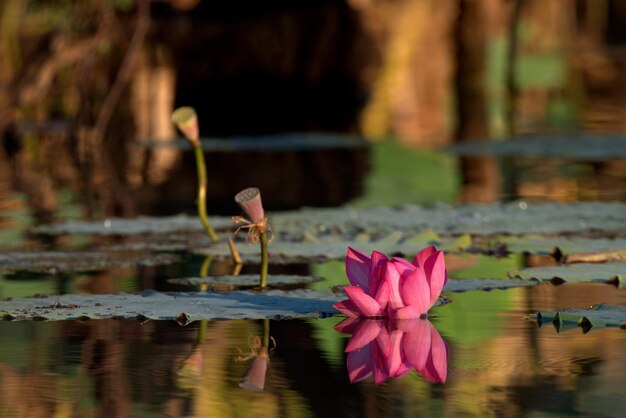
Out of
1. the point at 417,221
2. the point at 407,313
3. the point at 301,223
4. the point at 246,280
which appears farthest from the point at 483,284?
the point at 301,223

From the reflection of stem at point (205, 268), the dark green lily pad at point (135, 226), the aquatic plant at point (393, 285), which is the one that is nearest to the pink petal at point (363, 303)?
the aquatic plant at point (393, 285)

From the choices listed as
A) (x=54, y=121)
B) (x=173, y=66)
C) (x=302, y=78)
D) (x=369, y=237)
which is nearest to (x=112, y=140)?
(x=54, y=121)

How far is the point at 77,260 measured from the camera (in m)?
5.72

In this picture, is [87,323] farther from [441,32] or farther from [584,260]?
[441,32]

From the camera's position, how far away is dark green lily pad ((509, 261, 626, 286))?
15.8 ft

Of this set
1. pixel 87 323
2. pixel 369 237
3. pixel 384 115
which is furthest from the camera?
pixel 384 115

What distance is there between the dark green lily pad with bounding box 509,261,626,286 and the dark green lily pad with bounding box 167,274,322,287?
26.2 inches

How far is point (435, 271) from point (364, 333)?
28cm

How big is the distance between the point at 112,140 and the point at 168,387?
957 cm

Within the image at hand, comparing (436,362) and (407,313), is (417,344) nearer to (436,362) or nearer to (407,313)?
(436,362)

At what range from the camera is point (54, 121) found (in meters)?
14.8

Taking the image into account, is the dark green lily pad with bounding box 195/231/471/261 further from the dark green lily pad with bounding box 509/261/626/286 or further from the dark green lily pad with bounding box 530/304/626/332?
the dark green lily pad with bounding box 530/304/626/332

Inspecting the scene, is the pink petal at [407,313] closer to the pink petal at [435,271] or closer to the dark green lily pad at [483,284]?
the pink petal at [435,271]

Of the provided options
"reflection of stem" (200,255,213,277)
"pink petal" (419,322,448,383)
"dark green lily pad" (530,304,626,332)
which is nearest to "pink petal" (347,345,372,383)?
"pink petal" (419,322,448,383)
